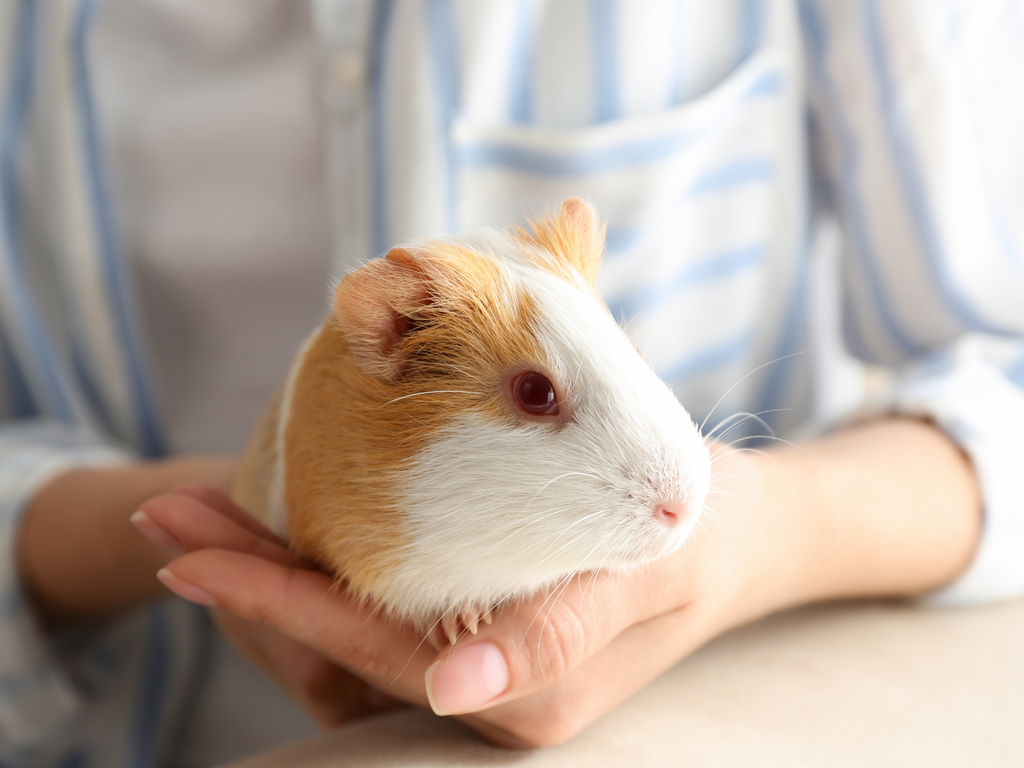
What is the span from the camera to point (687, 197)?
4.57 ft

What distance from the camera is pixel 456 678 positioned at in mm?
611

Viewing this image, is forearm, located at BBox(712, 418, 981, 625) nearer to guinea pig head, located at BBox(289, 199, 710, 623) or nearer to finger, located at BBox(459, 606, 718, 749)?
finger, located at BBox(459, 606, 718, 749)

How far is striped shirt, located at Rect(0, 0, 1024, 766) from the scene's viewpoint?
1.22 metres

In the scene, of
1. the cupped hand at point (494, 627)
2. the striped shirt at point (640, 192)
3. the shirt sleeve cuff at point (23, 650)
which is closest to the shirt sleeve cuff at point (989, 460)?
the striped shirt at point (640, 192)

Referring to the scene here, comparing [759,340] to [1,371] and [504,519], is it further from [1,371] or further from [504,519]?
[1,371]

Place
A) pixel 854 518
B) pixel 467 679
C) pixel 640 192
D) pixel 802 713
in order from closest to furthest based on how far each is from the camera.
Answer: pixel 467 679, pixel 802 713, pixel 854 518, pixel 640 192

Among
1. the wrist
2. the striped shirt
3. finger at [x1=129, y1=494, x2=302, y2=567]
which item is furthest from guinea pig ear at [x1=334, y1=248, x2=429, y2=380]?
the striped shirt

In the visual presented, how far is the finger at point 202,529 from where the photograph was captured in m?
0.76

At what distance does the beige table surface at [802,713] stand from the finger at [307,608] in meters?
0.11

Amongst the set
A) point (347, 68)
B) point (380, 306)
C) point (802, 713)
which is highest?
point (347, 68)

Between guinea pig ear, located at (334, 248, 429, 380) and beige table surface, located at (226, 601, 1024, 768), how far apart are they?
0.38 metres

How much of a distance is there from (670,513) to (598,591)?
0.39 feet

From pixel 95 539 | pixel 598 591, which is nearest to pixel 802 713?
pixel 598 591

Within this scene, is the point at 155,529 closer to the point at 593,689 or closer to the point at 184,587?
the point at 184,587
